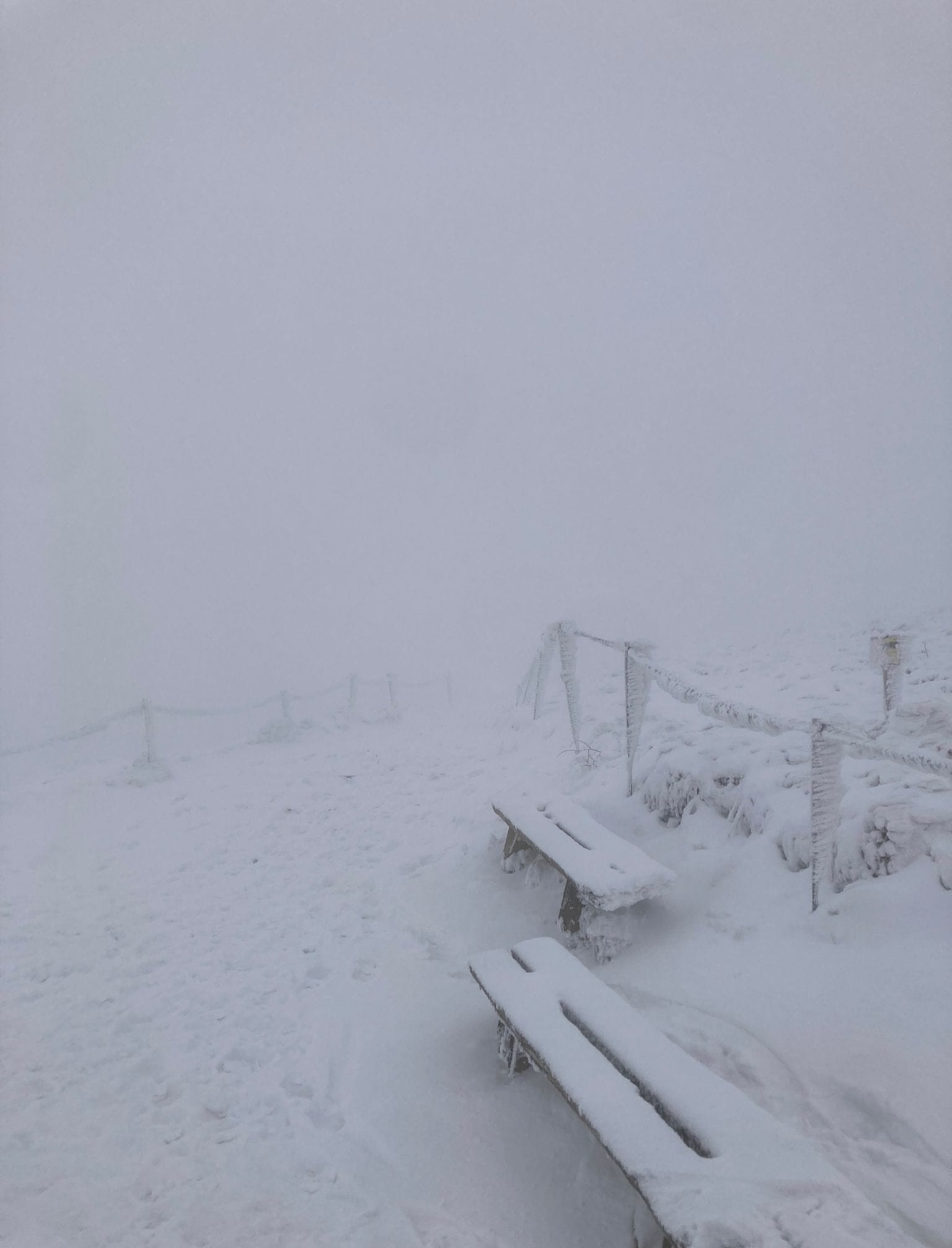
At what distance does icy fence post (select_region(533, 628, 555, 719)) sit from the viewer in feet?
28.4

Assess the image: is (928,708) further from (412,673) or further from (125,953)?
(412,673)

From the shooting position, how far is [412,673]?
115ft

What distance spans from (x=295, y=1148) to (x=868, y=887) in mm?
3310

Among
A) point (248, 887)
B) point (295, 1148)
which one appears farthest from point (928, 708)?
point (248, 887)

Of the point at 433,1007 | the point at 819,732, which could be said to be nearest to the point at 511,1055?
the point at 433,1007

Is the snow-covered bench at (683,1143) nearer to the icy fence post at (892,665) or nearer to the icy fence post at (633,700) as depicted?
the icy fence post at (633,700)

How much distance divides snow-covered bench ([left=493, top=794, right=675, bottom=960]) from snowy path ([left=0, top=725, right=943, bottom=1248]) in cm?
35

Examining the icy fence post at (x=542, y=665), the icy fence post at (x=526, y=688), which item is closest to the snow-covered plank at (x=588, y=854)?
the icy fence post at (x=542, y=665)

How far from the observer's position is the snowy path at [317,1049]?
250 centimetres

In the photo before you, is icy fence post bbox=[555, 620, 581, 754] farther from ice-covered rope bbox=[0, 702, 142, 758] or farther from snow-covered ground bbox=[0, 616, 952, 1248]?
ice-covered rope bbox=[0, 702, 142, 758]

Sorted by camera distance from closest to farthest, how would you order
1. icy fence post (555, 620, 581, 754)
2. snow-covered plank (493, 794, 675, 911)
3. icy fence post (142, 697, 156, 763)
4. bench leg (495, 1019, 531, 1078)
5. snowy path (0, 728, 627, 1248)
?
snowy path (0, 728, 627, 1248), bench leg (495, 1019, 531, 1078), snow-covered plank (493, 794, 675, 911), icy fence post (555, 620, 581, 754), icy fence post (142, 697, 156, 763)

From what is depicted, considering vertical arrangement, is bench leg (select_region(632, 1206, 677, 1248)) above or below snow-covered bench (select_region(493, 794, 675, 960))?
below

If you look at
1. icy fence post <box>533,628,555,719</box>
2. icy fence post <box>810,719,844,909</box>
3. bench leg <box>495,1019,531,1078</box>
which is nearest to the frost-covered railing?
icy fence post <box>810,719,844,909</box>

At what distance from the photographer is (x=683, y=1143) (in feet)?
6.52
